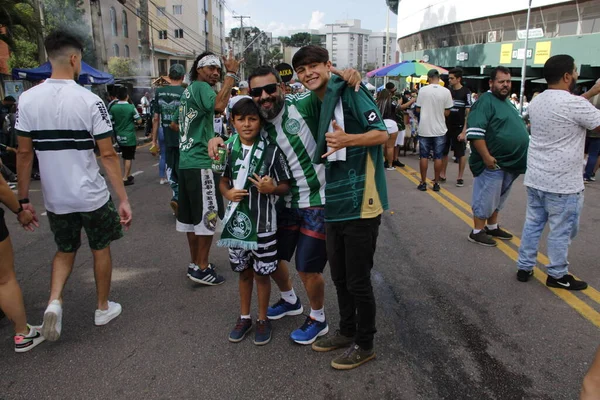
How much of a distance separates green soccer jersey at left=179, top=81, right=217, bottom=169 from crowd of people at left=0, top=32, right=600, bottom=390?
1 centimetres

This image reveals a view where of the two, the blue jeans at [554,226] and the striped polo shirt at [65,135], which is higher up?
the striped polo shirt at [65,135]

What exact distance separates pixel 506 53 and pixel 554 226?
29.3 metres

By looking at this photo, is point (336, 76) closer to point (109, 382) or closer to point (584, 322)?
point (109, 382)

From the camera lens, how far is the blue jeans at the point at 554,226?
3.91 m

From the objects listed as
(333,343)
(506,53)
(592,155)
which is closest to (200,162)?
(333,343)

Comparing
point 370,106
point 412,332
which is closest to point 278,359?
point 412,332

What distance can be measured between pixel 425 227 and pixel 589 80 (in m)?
21.7

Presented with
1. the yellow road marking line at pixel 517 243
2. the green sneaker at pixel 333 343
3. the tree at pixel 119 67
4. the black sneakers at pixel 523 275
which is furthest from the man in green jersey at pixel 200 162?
the tree at pixel 119 67

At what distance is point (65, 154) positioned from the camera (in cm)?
310

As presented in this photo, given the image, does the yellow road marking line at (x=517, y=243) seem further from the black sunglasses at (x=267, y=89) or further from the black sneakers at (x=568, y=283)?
the black sunglasses at (x=267, y=89)

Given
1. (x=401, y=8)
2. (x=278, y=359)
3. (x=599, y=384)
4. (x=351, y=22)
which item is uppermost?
(x=351, y=22)

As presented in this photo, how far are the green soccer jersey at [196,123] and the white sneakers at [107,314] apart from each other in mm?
1328

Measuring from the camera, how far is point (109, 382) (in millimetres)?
2744

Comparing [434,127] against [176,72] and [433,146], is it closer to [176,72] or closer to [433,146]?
[433,146]
